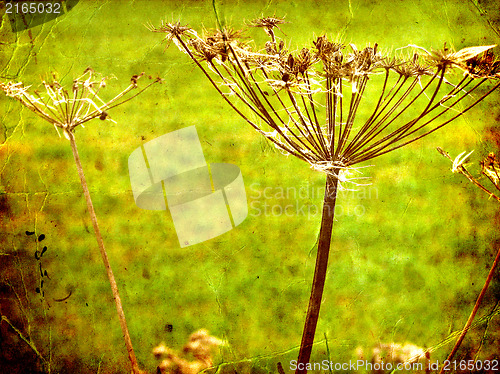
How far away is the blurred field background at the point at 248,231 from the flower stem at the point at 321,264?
43 cm

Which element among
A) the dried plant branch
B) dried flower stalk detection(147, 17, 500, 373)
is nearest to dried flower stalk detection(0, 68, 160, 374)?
dried flower stalk detection(147, 17, 500, 373)

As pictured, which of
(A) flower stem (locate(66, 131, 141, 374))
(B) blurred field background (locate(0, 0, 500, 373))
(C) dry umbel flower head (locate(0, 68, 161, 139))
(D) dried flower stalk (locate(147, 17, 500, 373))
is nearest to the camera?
(D) dried flower stalk (locate(147, 17, 500, 373))

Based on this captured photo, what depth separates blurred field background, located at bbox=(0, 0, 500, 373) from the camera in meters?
Result: 2.79

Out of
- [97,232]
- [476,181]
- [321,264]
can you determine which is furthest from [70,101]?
[476,181]

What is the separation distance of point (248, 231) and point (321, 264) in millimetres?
729

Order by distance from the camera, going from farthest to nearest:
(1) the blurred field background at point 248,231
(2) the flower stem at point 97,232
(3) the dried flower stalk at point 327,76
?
1. (1) the blurred field background at point 248,231
2. (2) the flower stem at point 97,232
3. (3) the dried flower stalk at point 327,76

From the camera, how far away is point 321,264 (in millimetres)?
2227

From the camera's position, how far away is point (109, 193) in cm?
279

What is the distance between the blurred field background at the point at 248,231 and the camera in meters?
2.79

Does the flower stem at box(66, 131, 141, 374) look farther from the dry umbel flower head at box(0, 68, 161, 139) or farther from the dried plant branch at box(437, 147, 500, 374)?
the dried plant branch at box(437, 147, 500, 374)

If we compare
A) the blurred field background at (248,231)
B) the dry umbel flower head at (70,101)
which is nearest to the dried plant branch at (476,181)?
the blurred field background at (248,231)

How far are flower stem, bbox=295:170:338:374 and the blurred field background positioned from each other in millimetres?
426

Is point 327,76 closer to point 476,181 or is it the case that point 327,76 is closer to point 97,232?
point 476,181

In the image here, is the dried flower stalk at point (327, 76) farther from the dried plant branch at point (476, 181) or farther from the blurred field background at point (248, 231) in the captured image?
the blurred field background at point (248, 231)
